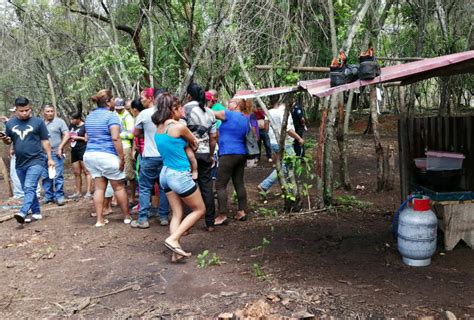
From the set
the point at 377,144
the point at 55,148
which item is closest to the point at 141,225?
the point at 55,148

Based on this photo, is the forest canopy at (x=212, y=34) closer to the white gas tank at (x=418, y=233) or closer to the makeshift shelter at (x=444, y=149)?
the makeshift shelter at (x=444, y=149)

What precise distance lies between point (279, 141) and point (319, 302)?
10.4ft

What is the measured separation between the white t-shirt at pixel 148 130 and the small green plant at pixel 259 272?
7.26 ft

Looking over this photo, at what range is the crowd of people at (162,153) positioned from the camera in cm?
502

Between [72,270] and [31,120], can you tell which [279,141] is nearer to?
[72,270]

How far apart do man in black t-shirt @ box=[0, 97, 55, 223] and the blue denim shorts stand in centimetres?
300

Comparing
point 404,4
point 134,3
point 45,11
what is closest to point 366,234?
point 404,4

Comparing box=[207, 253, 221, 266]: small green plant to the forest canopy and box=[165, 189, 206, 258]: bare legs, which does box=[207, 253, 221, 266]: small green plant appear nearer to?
box=[165, 189, 206, 258]: bare legs

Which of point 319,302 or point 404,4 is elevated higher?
point 404,4

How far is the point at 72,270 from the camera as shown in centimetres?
513

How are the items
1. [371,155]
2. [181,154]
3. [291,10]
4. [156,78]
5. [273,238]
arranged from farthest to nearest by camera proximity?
[371,155] → [156,78] → [291,10] → [273,238] → [181,154]

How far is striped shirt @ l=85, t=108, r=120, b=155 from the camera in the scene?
632cm

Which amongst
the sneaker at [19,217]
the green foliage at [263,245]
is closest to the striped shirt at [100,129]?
the sneaker at [19,217]

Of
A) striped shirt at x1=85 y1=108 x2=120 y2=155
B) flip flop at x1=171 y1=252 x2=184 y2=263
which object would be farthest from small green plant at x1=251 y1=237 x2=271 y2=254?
striped shirt at x1=85 y1=108 x2=120 y2=155
